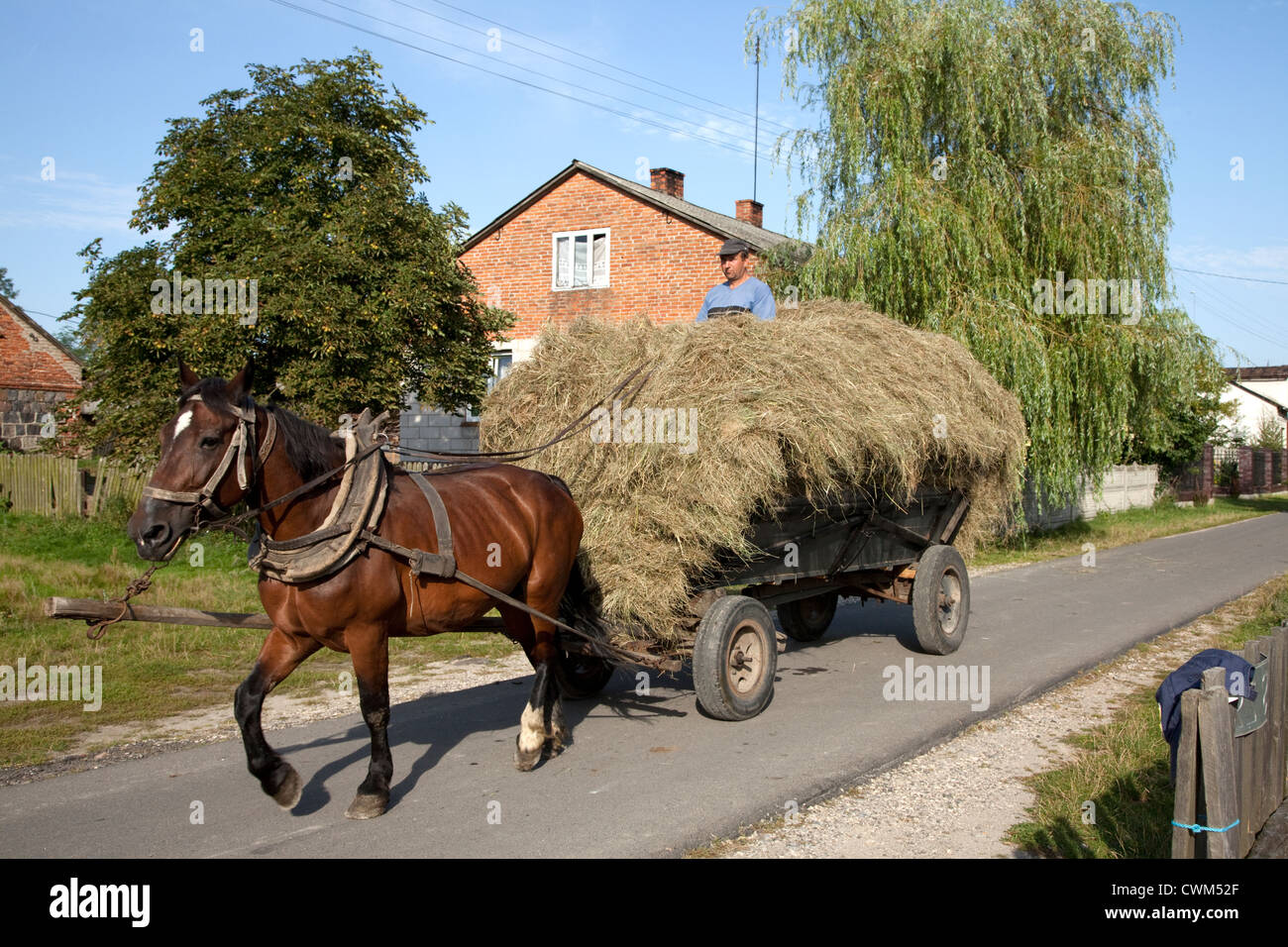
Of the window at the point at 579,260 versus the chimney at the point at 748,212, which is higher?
the chimney at the point at 748,212

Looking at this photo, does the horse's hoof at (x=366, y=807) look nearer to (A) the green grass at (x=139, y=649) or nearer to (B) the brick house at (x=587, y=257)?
(A) the green grass at (x=139, y=649)

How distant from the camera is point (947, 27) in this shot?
15.5 m

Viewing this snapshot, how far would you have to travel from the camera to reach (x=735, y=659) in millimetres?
6703

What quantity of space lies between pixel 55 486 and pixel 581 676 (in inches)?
552

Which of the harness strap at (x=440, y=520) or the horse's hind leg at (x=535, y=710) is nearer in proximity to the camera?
the harness strap at (x=440, y=520)

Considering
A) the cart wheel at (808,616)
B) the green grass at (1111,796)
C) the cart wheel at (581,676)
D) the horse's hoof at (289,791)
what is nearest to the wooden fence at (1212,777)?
the green grass at (1111,796)

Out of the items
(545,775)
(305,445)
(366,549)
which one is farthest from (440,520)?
(545,775)

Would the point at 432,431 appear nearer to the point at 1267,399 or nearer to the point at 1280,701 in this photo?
the point at 1280,701

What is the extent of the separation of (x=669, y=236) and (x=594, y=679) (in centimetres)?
1632

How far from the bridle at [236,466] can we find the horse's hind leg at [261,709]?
0.75 meters

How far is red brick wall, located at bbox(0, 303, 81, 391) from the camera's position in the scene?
23.1 m

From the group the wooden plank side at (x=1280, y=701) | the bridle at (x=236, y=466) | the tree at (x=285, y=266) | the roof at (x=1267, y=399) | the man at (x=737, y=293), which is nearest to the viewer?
the wooden plank side at (x=1280, y=701)

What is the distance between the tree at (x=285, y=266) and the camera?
13.0 metres
